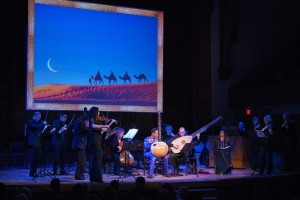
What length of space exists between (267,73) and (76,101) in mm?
8379

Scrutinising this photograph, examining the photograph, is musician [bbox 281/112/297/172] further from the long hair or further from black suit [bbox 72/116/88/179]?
black suit [bbox 72/116/88/179]

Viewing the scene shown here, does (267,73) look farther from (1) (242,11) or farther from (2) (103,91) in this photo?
(2) (103,91)

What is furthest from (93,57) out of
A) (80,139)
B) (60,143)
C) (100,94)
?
(80,139)

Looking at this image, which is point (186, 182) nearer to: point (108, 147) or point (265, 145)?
point (108, 147)

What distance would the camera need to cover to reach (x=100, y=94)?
522 inches

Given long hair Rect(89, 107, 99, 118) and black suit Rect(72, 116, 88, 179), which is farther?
black suit Rect(72, 116, 88, 179)

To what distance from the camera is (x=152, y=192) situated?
8750 mm

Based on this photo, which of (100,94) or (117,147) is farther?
(100,94)

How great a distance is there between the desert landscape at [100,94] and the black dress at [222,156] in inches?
135

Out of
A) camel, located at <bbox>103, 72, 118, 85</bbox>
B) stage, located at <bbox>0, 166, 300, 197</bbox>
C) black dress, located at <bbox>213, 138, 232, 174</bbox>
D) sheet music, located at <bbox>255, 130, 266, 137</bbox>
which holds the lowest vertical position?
stage, located at <bbox>0, 166, 300, 197</bbox>

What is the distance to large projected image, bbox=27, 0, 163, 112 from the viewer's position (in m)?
12.4

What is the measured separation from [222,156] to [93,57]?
17.0 ft

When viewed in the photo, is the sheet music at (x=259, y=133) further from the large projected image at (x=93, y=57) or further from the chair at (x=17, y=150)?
the chair at (x=17, y=150)

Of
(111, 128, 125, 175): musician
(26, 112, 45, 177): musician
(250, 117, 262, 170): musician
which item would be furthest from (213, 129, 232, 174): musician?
(26, 112, 45, 177): musician
